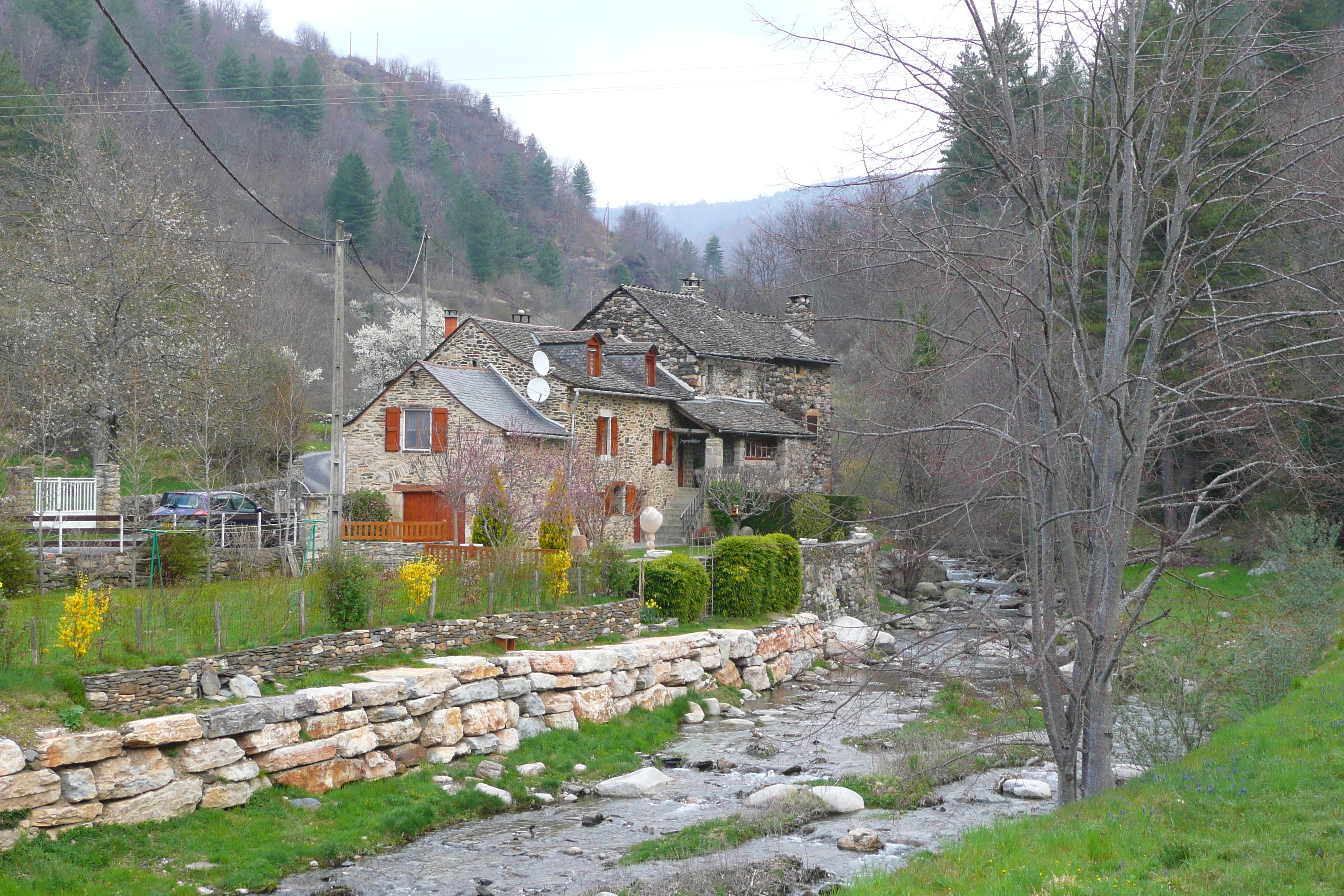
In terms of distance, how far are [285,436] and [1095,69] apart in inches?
1070

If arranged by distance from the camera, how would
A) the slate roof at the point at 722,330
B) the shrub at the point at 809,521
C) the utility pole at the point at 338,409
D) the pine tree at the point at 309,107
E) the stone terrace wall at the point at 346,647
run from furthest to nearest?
the pine tree at the point at 309,107 < the slate roof at the point at 722,330 < the shrub at the point at 809,521 < the utility pole at the point at 338,409 < the stone terrace wall at the point at 346,647

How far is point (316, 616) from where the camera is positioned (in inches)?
526

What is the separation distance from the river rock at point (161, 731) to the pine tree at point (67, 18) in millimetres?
60354

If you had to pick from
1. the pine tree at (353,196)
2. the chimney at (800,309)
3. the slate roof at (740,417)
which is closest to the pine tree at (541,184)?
the pine tree at (353,196)

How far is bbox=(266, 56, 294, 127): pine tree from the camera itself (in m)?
70.5

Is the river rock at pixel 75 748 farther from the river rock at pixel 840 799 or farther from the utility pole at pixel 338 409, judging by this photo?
the utility pole at pixel 338 409

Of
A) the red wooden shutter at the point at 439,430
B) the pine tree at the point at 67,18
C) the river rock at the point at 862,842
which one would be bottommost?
the river rock at the point at 862,842

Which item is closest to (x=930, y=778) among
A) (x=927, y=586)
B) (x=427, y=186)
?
(x=927, y=586)

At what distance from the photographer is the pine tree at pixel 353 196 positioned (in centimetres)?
6119

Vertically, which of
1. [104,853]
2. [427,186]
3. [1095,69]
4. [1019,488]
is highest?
[427,186]

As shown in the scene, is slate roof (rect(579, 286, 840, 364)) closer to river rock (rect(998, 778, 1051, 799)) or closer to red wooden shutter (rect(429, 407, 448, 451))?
red wooden shutter (rect(429, 407, 448, 451))

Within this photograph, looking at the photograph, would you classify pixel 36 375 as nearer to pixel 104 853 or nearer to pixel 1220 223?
pixel 104 853

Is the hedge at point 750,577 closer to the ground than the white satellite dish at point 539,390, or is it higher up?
closer to the ground

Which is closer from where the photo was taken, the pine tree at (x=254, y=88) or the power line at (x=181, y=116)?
the power line at (x=181, y=116)
